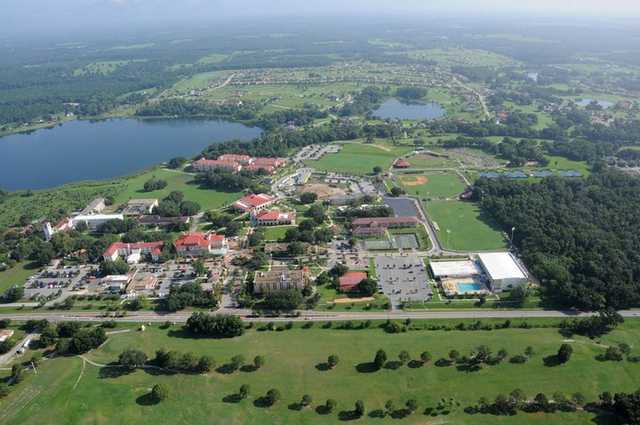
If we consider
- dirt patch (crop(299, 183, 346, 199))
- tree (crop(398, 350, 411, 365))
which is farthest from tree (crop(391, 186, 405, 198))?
tree (crop(398, 350, 411, 365))

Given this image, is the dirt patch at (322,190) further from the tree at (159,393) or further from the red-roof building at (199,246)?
the tree at (159,393)

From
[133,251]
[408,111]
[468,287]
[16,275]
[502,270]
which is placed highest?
[408,111]

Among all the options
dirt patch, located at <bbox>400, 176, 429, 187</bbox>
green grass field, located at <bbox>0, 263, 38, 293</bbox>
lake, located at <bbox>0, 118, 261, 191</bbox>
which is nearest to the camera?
green grass field, located at <bbox>0, 263, 38, 293</bbox>

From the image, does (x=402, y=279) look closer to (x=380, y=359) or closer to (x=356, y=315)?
(x=356, y=315)

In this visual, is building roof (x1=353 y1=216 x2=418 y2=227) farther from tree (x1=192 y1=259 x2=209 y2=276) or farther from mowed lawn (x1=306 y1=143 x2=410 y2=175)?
mowed lawn (x1=306 y1=143 x2=410 y2=175)

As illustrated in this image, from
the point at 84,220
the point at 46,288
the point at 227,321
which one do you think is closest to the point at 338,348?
the point at 227,321

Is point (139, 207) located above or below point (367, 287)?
above

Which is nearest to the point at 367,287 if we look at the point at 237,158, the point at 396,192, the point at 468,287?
the point at 468,287
